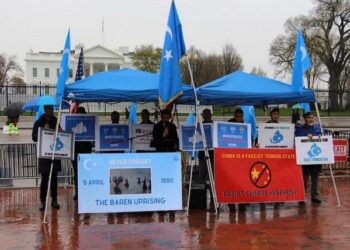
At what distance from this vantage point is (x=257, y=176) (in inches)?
392

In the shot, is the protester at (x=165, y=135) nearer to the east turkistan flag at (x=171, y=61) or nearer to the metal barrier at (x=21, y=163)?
the east turkistan flag at (x=171, y=61)

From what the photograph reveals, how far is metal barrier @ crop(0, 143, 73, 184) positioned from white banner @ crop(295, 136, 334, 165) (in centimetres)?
643

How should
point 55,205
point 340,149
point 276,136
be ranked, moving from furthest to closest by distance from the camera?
point 340,149 < point 276,136 < point 55,205

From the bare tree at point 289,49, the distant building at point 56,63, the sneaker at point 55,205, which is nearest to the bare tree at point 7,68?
the distant building at point 56,63

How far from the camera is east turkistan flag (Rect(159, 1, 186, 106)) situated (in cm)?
931

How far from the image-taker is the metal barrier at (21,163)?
14.1m

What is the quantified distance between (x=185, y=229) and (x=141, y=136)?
4.13m

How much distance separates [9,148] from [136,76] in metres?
5.32

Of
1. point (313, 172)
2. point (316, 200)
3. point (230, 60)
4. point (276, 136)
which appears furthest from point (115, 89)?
point (230, 60)

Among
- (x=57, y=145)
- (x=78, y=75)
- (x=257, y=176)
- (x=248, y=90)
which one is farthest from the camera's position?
(x=78, y=75)

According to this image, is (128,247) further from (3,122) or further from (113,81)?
(3,122)

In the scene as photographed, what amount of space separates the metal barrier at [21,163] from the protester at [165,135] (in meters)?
4.44

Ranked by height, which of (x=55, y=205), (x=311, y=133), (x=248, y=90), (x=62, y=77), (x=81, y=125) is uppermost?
(x=62, y=77)

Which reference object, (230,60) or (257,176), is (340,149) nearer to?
(257,176)
